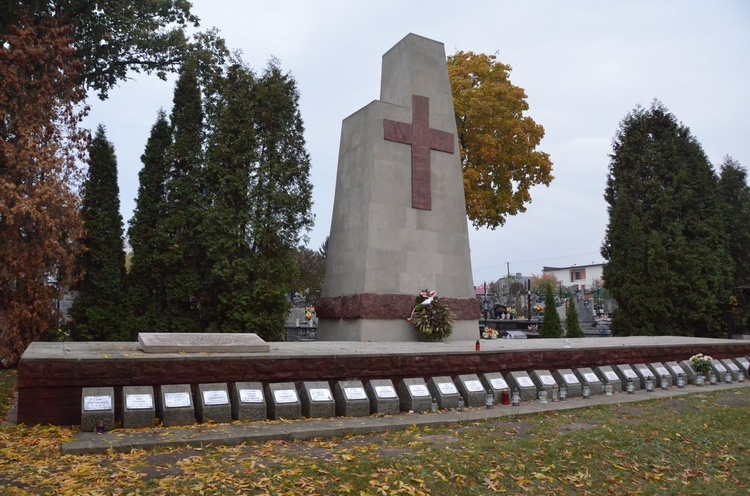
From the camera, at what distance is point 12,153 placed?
11711mm

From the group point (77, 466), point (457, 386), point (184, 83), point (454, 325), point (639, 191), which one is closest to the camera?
point (77, 466)

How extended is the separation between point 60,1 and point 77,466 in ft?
40.3

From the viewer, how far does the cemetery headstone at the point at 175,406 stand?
6.22m

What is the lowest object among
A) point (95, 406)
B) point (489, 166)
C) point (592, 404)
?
point (592, 404)

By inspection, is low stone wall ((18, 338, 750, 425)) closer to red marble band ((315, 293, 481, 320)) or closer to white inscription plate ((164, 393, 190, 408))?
white inscription plate ((164, 393, 190, 408))

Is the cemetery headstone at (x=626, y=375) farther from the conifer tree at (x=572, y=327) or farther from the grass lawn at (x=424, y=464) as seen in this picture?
the conifer tree at (x=572, y=327)

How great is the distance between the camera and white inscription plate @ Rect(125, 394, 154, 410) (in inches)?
241

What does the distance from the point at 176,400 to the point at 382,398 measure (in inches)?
100

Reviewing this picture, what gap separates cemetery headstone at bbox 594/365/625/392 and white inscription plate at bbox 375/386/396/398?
452 cm

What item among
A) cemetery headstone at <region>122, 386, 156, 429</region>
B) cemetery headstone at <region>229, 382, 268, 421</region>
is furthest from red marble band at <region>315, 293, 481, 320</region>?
cemetery headstone at <region>122, 386, 156, 429</region>

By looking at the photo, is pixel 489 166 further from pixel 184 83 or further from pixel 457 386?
pixel 457 386

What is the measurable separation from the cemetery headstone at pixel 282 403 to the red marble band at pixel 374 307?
492cm

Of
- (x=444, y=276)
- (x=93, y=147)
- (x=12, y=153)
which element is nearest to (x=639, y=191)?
(x=444, y=276)

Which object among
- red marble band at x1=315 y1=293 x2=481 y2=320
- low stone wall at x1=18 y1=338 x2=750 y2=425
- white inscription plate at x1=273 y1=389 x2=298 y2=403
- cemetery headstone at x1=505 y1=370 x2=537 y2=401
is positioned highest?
red marble band at x1=315 y1=293 x2=481 y2=320
